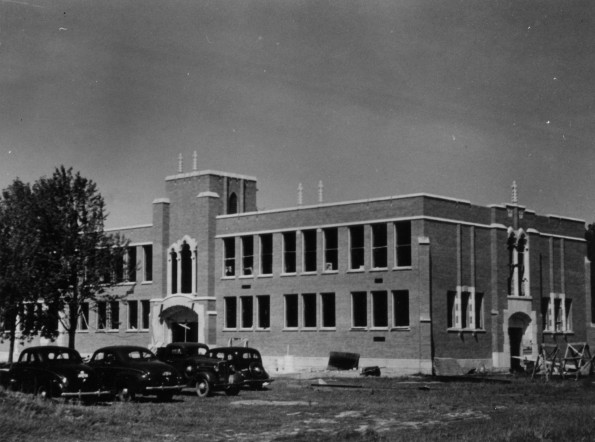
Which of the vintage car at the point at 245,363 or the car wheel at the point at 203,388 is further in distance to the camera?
the vintage car at the point at 245,363

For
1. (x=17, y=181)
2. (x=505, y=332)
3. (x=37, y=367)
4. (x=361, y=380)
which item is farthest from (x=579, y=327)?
(x=37, y=367)

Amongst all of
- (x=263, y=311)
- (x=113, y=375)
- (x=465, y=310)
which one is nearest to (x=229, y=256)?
(x=263, y=311)

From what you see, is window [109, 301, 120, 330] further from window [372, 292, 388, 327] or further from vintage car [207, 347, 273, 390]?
vintage car [207, 347, 273, 390]

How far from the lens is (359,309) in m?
50.0

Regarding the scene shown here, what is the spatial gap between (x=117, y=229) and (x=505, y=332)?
25644 millimetres

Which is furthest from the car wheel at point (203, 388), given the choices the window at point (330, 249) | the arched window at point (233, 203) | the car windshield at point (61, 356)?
the arched window at point (233, 203)

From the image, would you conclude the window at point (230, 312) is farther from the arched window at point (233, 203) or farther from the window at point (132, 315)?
the window at point (132, 315)

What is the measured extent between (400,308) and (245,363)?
47.2ft

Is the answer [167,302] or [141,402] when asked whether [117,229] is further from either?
[141,402]

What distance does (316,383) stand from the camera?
37.8m

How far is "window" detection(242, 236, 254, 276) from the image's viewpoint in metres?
55.5

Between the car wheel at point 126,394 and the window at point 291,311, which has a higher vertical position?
the window at point 291,311

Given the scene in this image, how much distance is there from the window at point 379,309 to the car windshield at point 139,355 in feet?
64.4

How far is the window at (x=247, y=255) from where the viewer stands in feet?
182
